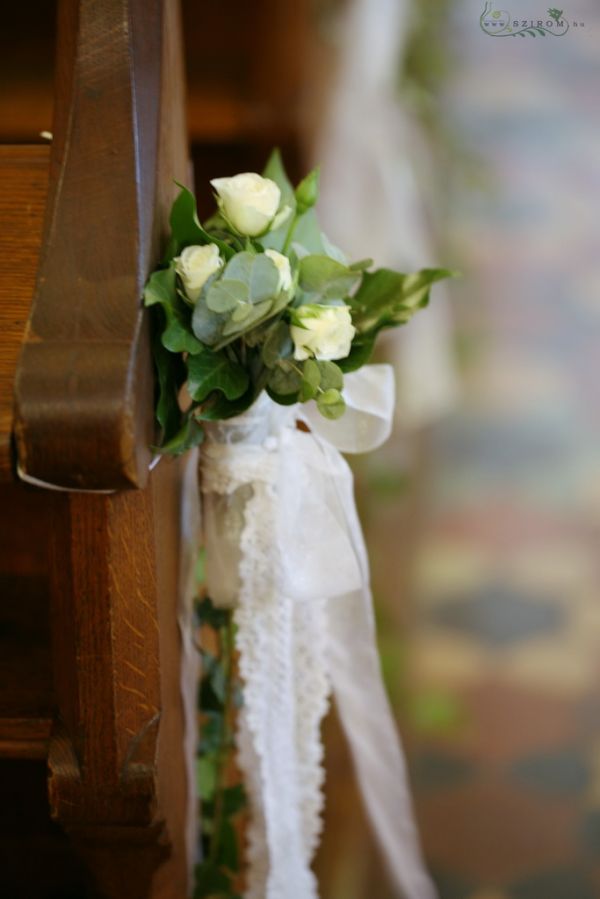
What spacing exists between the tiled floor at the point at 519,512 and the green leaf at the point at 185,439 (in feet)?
3.78

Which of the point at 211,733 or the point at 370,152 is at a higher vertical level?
the point at 370,152

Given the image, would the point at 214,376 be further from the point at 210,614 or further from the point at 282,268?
Answer: the point at 210,614

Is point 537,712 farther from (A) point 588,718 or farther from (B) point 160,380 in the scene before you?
(B) point 160,380

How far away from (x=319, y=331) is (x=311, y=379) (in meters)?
0.03

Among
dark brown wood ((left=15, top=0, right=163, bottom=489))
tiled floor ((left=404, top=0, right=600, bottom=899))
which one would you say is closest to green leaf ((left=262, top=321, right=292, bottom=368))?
dark brown wood ((left=15, top=0, right=163, bottom=489))

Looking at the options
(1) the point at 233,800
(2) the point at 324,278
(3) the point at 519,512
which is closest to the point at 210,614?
(1) the point at 233,800

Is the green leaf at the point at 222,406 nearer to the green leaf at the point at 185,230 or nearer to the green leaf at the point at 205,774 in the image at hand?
the green leaf at the point at 185,230

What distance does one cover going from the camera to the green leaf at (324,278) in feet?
2.23

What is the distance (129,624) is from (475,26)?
2406mm

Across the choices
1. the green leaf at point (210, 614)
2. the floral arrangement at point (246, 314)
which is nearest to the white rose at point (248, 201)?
the floral arrangement at point (246, 314)

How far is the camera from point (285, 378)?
26.5 inches

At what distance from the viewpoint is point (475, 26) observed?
258 centimetres

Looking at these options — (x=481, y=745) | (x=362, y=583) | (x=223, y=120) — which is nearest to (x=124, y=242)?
(x=362, y=583)

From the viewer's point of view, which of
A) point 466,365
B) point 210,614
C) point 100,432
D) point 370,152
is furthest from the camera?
point 466,365
